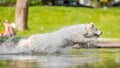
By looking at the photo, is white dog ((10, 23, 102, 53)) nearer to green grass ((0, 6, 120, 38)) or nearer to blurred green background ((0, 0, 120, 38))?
blurred green background ((0, 0, 120, 38))

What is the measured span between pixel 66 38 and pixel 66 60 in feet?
7.78

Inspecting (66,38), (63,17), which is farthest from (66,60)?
(63,17)

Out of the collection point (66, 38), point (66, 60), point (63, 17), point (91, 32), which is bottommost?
point (63, 17)

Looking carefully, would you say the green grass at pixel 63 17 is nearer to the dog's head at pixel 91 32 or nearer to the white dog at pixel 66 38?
the white dog at pixel 66 38

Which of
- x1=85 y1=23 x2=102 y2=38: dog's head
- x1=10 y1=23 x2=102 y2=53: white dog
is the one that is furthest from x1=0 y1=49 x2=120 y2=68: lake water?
x1=85 y1=23 x2=102 y2=38: dog's head

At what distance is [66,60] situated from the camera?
49.0ft

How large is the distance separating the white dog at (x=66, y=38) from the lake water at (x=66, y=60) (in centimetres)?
36

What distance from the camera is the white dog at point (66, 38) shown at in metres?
17.2

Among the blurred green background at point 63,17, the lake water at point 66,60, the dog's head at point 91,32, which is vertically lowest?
the blurred green background at point 63,17

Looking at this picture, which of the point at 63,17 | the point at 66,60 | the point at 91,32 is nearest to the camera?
the point at 66,60

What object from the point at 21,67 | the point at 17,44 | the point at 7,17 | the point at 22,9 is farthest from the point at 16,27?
the point at 21,67

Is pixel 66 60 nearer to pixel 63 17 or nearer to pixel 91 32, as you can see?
pixel 91 32

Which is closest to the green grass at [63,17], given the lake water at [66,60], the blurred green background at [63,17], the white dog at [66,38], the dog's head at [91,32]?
the blurred green background at [63,17]

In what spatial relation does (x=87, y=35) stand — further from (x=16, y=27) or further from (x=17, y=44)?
(x=16, y=27)
